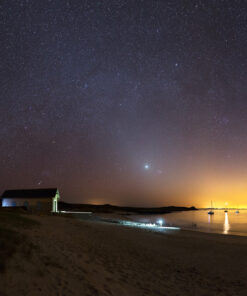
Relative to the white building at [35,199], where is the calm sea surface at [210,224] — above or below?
below

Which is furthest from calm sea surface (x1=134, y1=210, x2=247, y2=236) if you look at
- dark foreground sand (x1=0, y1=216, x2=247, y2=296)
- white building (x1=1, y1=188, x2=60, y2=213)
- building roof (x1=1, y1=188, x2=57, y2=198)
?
dark foreground sand (x1=0, y1=216, x2=247, y2=296)

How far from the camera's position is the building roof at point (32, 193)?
46.1 meters

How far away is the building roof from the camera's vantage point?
4606 centimetres

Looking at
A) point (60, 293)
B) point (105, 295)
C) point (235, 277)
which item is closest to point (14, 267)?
point (60, 293)

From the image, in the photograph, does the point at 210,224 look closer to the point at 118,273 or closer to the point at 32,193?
the point at 32,193

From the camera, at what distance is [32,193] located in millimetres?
47594

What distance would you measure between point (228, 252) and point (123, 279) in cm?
1126

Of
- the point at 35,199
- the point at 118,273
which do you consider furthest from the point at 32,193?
the point at 118,273

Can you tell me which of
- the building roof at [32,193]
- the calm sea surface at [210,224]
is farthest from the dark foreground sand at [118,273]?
the building roof at [32,193]

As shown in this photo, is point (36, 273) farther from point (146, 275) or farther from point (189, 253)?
point (189, 253)

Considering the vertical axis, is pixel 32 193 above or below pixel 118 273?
above

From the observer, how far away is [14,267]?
21.2ft

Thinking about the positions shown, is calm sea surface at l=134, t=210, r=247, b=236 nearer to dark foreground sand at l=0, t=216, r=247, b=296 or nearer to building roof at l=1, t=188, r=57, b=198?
building roof at l=1, t=188, r=57, b=198

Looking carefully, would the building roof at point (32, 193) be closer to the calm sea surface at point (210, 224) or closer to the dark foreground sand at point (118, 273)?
the calm sea surface at point (210, 224)
